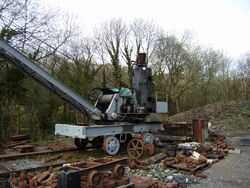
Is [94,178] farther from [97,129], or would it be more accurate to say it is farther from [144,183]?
[97,129]

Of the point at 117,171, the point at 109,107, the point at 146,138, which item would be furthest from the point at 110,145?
the point at 117,171

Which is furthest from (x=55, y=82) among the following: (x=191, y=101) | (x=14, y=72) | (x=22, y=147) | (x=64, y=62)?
(x=191, y=101)

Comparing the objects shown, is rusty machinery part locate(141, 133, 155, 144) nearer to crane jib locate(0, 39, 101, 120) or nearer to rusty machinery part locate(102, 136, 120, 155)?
rusty machinery part locate(102, 136, 120, 155)

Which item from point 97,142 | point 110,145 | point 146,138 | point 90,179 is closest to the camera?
point 90,179

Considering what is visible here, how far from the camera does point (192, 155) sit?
309 inches

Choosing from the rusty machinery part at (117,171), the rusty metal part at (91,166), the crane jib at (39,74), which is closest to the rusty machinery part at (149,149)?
the crane jib at (39,74)

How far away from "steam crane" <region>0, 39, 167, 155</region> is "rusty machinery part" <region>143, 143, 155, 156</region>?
0.40 metres

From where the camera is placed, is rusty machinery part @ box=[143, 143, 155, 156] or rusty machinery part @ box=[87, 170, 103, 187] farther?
rusty machinery part @ box=[143, 143, 155, 156]

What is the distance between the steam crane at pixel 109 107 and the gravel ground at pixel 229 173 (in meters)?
2.77

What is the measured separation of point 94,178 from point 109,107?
4220 mm

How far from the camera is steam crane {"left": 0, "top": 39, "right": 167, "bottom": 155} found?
724cm

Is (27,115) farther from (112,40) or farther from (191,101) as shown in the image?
(191,101)

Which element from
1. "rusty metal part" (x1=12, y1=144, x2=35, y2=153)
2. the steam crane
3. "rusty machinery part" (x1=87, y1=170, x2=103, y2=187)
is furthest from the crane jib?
"rusty machinery part" (x1=87, y1=170, x2=103, y2=187)

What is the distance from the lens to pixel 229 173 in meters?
6.16
